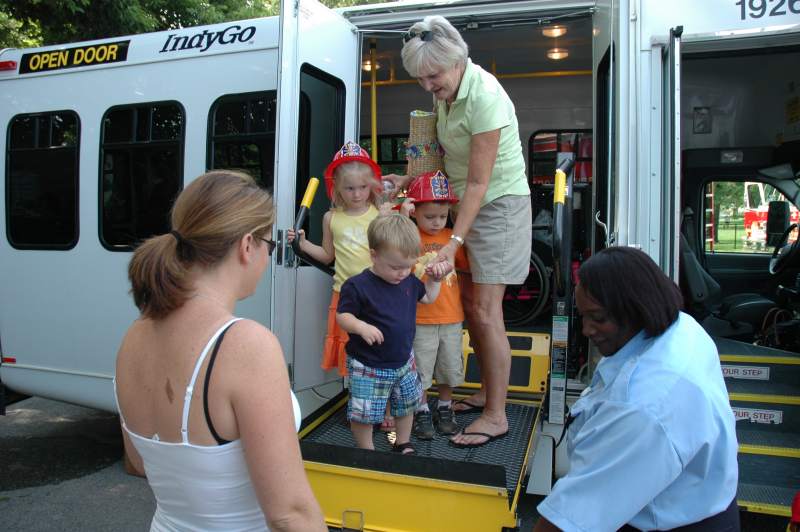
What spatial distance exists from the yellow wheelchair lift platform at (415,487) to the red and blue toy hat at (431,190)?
128 centimetres

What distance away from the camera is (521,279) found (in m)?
3.32

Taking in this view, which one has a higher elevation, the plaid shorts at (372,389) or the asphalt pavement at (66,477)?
the plaid shorts at (372,389)

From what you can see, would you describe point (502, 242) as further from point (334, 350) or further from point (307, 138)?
point (307, 138)

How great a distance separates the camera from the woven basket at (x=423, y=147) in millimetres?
3598

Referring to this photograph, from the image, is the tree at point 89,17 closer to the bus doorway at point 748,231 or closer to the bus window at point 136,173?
the bus window at point 136,173

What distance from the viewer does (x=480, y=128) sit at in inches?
123

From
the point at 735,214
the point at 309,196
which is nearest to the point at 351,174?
the point at 309,196

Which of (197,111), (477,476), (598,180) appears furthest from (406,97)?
(477,476)

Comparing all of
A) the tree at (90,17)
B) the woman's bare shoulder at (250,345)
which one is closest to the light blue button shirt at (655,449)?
the woman's bare shoulder at (250,345)

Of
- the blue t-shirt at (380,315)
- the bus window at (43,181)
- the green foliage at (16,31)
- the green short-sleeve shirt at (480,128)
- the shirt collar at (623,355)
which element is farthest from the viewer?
the green foliage at (16,31)

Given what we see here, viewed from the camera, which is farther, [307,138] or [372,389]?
[307,138]

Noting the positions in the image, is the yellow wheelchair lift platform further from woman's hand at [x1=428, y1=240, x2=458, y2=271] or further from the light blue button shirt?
the light blue button shirt

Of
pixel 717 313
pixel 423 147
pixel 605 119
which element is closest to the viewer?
pixel 423 147

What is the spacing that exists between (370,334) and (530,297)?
422 cm
